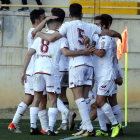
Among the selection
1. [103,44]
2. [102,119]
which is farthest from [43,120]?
[103,44]

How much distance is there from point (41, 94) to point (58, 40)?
0.87 metres

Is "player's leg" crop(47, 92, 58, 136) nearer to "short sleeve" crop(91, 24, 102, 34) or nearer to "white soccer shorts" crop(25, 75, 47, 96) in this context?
"white soccer shorts" crop(25, 75, 47, 96)

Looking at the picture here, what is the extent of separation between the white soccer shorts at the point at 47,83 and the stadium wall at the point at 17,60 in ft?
16.1

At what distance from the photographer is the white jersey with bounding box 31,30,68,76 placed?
5562mm

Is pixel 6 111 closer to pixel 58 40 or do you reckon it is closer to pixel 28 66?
pixel 28 66

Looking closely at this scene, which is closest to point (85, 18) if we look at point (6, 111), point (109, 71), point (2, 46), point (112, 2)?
point (112, 2)

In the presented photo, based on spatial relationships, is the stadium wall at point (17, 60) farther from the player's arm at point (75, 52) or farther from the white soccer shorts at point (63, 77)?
the player's arm at point (75, 52)

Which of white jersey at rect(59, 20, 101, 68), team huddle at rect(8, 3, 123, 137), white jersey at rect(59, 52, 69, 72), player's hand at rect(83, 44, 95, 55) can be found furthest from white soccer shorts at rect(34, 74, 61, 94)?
white jersey at rect(59, 52, 69, 72)

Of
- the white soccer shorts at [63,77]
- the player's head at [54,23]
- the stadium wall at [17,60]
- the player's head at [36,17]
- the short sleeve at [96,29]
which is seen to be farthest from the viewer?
the stadium wall at [17,60]

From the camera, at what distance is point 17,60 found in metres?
10.5

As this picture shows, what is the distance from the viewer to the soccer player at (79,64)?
5.46m

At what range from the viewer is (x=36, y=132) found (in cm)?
564

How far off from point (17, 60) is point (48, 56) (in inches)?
201

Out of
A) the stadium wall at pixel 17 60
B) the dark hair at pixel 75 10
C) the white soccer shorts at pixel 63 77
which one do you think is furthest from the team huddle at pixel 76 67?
the stadium wall at pixel 17 60
